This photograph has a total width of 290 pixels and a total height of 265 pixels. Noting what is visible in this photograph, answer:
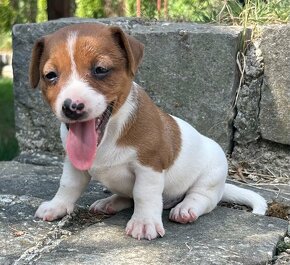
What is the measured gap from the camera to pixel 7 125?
7.95 meters

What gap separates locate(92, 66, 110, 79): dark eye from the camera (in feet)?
8.41

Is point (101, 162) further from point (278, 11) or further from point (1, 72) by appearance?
point (1, 72)

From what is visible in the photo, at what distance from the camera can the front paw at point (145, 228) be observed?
272cm

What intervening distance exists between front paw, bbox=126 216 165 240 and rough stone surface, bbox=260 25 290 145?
152 centimetres

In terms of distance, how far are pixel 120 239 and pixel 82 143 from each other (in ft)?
1.48

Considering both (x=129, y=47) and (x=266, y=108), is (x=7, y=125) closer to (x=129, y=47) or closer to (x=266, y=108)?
(x=266, y=108)

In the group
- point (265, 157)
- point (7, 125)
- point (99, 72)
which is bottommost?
point (7, 125)

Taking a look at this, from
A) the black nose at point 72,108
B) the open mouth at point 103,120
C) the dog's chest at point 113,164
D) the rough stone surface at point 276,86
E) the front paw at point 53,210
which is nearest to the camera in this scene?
the black nose at point 72,108

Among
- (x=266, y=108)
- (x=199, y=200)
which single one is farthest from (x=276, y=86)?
(x=199, y=200)

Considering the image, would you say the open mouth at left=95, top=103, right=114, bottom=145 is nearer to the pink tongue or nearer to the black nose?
the pink tongue

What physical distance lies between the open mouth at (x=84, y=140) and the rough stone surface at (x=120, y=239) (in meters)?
0.34

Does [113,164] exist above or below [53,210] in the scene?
above

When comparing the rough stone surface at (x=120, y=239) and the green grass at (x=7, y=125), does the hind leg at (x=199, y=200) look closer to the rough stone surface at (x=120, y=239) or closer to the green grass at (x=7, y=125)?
the rough stone surface at (x=120, y=239)

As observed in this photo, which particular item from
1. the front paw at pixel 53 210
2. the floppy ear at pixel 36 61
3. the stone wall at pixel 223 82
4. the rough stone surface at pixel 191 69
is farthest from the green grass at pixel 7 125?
the floppy ear at pixel 36 61
